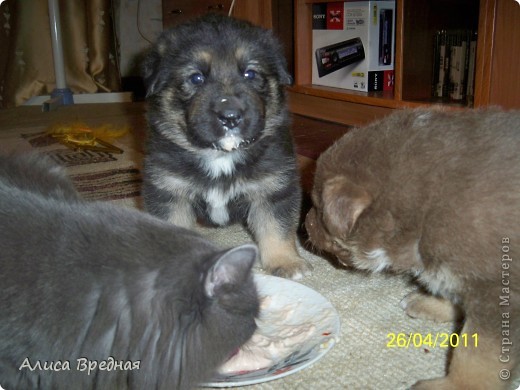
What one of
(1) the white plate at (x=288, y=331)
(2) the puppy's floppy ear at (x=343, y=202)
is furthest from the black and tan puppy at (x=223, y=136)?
(2) the puppy's floppy ear at (x=343, y=202)

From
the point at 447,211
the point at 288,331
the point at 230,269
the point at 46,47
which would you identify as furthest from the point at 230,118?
the point at 46,47

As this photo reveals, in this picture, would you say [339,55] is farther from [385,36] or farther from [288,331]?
[288,331]

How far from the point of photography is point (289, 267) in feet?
6.56

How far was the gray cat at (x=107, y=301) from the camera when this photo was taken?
0.93 meters

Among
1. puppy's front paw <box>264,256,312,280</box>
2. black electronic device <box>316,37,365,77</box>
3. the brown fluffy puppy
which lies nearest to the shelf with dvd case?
black electronic device <box>316,37,365,77</box>

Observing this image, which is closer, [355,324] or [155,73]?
[355,324]

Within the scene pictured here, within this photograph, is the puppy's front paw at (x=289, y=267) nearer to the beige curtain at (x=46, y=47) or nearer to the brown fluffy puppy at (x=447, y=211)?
the brown fluffy puppy at (x=447, y=211)

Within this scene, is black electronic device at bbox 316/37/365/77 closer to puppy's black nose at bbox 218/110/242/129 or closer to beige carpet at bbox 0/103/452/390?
beige carpet at bbox 0/103/452/390

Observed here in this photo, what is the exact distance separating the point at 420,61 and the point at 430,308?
2.45 m

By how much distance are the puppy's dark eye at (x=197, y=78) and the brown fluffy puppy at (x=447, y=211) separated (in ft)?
2.21

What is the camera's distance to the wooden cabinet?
269cm

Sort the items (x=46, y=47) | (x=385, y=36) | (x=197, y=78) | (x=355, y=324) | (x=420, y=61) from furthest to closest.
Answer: (x=46, y=47) → (x=385, y=36) → (x=420, y=61) → (x=197, y=78) → (x=355, y=324)

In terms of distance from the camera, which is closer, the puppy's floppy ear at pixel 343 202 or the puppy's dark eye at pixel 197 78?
the puppy's floppy ear at pixel 343 202

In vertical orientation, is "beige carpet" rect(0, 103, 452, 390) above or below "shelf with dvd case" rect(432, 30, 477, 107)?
below
